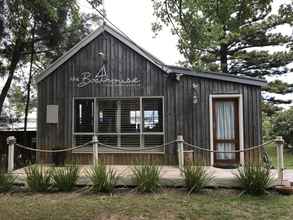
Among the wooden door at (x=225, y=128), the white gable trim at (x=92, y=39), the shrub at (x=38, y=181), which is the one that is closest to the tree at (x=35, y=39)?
the white gable trim at (x=92, y=39)

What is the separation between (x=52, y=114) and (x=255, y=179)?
671cm

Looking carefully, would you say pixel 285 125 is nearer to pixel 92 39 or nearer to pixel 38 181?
pixel 92 39

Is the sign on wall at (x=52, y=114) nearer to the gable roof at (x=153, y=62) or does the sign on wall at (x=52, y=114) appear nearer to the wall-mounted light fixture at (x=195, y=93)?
the gable roof at (x=153, y=62)

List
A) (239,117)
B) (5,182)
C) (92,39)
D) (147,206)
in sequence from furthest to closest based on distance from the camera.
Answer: (92,39) < (239,117) < (5,182) < (147,206)

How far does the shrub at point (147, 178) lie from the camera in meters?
6.70

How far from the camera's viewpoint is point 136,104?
33.3ft

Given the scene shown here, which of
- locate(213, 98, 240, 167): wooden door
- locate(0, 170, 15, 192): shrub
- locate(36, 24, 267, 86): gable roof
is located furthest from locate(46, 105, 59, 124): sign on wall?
locate(213, 98, 240, 167): wooden door

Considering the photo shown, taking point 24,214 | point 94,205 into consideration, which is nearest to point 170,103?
point 94,205

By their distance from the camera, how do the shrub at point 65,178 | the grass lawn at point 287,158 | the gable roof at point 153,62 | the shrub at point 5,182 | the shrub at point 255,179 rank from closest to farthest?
the shrub at point 255,179 < the shrub at point 65,178 < the shrub at point 5,182 < the gable roof at point 153,62 < the grass lawn at point 287,158

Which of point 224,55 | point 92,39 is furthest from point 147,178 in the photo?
point 224,55

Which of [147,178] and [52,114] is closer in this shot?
[147,178]

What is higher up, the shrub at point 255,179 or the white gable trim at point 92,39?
the white gable trim at point 92,39

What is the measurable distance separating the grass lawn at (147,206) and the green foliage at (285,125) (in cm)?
1182

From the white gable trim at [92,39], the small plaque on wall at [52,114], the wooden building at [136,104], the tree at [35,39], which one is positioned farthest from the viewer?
the tree at [35,39]
